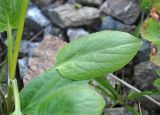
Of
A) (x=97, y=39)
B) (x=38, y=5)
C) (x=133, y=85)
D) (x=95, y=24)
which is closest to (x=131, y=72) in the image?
(x=133, y=85)

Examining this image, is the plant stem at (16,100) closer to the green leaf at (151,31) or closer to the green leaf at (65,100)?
the green leaf at (65,100)

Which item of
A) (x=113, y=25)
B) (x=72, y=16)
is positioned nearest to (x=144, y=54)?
(x=113, y=25)

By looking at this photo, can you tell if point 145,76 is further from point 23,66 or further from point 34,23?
point 34,23

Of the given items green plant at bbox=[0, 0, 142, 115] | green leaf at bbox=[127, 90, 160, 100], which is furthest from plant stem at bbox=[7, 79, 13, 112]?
green leaf at bbox=[127, 90, 160, 100]

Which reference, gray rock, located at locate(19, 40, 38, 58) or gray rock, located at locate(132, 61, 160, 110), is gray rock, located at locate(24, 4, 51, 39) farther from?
gray rock, located at locate(132, 61, 160, 110)

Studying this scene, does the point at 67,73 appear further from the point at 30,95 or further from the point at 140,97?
the point at 140,97

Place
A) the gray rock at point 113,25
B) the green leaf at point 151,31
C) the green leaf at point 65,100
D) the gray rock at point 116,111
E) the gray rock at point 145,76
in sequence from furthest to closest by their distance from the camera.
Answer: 1. the gray rock at point 113,25
2. the gray rock at point 145,76
3. the gray rock at point 116,111
4. the green leaf at point 151,31
5. the green leaf at point 65,100

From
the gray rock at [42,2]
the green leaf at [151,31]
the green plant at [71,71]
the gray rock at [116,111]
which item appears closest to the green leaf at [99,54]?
the green plant at [71,71]
